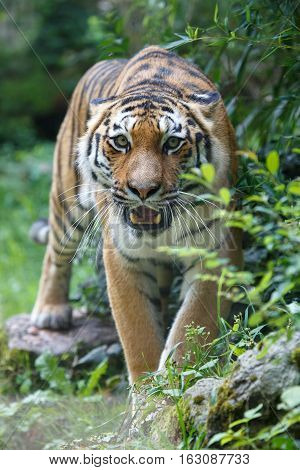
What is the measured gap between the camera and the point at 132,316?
462 centimetres

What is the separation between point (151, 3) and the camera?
621cm

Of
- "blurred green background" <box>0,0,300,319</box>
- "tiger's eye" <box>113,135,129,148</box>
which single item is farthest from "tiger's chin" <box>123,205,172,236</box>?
"blurred green background" <box>0,0,300,319</box>

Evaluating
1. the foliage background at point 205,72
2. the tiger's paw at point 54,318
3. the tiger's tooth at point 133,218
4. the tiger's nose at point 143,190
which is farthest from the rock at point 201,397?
the tiger's paw at point 54,318

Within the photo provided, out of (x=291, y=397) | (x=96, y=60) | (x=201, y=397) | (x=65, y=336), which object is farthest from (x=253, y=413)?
(x=96, y=60)

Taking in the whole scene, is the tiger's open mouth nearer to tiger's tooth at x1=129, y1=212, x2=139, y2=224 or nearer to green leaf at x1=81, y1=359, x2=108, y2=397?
tiger's tooth at x1=129, y1=212, x2=139, y2=224

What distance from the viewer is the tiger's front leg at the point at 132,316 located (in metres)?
4.57

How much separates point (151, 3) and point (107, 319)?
255 centimetres

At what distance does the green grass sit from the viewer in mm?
8117

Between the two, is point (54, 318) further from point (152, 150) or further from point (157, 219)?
point (152, 150)

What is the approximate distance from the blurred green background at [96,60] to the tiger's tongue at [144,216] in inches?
31.7

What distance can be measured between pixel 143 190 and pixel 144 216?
0.86ft

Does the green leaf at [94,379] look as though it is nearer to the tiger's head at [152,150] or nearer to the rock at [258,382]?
the tiger's head at [152,150]
